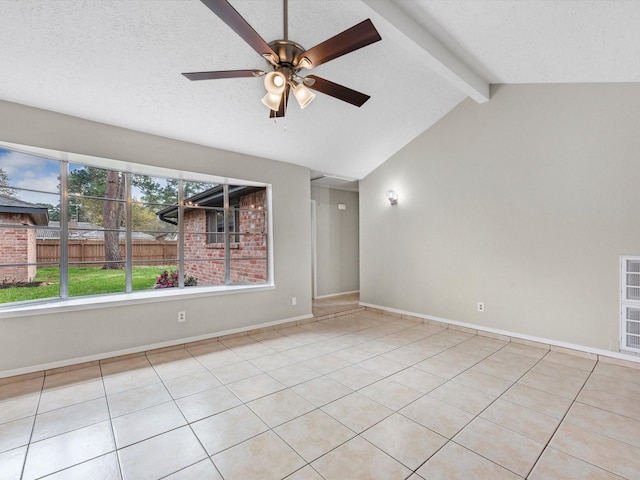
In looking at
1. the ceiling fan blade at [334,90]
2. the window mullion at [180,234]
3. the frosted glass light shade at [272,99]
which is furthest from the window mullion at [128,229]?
the ceiling fan blade at [334,90]

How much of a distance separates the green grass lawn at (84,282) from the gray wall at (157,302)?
333 millimetres

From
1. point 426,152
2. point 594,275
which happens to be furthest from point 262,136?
point 594,275

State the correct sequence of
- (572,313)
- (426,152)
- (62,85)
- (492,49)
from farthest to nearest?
1. (426,152)
2. (572,313)
3. (492,49)
4. (62,85)

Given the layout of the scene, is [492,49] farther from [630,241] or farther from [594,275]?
[594,275]

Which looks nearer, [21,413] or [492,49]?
[21,413]

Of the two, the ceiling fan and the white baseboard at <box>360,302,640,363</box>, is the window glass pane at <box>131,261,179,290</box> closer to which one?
the ceiling fan

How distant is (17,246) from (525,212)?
219 inches

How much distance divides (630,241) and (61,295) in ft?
19.5

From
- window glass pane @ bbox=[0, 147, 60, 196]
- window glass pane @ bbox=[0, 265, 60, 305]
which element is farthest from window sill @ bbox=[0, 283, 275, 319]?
window glass pane @ bbox=[0, 147, 60, 196]

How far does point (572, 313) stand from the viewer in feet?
11.3

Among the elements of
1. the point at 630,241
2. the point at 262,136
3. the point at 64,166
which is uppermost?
the point at 262,136

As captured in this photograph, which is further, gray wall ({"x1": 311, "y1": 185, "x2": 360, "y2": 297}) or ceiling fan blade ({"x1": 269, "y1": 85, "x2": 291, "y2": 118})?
gray wall ({"x1": 311, "y1": 185, "x2": 360, "y2": 297})

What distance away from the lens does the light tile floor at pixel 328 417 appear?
1.76 metres

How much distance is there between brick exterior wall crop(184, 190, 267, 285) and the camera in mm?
4219
